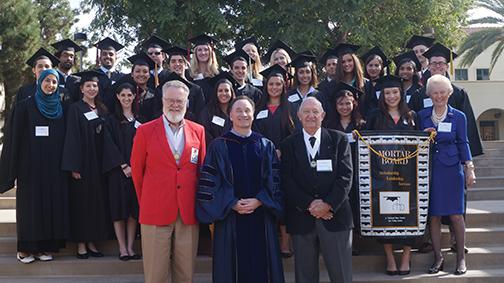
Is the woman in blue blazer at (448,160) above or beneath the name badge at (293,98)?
beneath

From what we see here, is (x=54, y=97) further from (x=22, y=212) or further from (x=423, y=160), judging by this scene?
(x=423, y=160)

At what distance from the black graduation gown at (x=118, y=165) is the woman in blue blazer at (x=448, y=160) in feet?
11.0

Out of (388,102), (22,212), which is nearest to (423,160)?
(388,102)

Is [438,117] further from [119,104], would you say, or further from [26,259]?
[26,259]

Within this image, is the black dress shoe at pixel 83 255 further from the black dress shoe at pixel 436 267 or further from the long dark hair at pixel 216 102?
the black dress shoe at pixel 436 267

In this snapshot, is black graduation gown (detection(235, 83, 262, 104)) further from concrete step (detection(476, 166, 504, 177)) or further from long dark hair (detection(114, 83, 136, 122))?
concrete step (detection(476, 166, 504, 177))

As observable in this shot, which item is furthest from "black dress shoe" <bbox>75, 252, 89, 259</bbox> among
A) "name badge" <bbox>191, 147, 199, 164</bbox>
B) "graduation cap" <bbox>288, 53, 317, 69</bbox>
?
"graduation cap" <bbox>288, 53, 317, 69</bbox>

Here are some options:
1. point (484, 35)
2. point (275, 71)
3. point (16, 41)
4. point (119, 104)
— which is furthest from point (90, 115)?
point (484, 35)

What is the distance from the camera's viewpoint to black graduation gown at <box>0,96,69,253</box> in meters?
5.95

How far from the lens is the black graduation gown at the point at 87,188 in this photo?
6.08 m

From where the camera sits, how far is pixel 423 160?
5625 millimetres

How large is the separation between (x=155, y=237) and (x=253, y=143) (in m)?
1.24

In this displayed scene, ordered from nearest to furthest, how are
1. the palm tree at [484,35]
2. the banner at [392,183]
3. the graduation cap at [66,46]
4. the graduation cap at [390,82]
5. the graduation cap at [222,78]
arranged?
the banner at [392,183] < the graduation cap at [390,82] < the graduation cap at [222,78] < the graduation cap at [66,46] < the palm tree at [484,35]

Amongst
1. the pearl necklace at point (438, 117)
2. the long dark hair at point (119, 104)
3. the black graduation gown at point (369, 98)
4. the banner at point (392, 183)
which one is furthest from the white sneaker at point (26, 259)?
the pearl necklace at point (438, 117)
